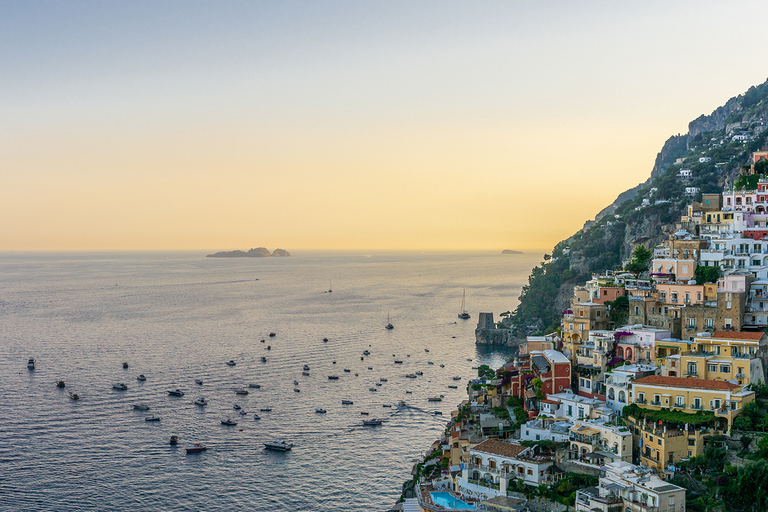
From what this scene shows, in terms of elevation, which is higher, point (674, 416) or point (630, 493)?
point (674, 416)

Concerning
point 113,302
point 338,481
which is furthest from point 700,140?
point 113,302

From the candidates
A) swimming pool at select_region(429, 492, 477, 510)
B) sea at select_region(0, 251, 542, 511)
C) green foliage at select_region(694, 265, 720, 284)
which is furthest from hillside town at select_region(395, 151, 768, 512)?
sea at select_region(0, 251, 542, 511)

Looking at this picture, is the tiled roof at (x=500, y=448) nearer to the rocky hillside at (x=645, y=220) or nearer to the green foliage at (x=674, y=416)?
the green foliage at (x=674, y=416)

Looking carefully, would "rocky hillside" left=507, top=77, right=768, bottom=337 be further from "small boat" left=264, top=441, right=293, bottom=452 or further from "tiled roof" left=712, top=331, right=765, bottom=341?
"small boat" left=264, top=441, right=293, bottom=452

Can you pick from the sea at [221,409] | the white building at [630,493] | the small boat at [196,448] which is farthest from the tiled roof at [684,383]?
the small boat at [196,448]

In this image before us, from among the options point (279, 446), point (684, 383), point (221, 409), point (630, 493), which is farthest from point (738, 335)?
point (221, 409)

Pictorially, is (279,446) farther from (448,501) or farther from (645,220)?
(645,220)

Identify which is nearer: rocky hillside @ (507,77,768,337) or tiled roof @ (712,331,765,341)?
tiled roof @ (712,331,765,341)
